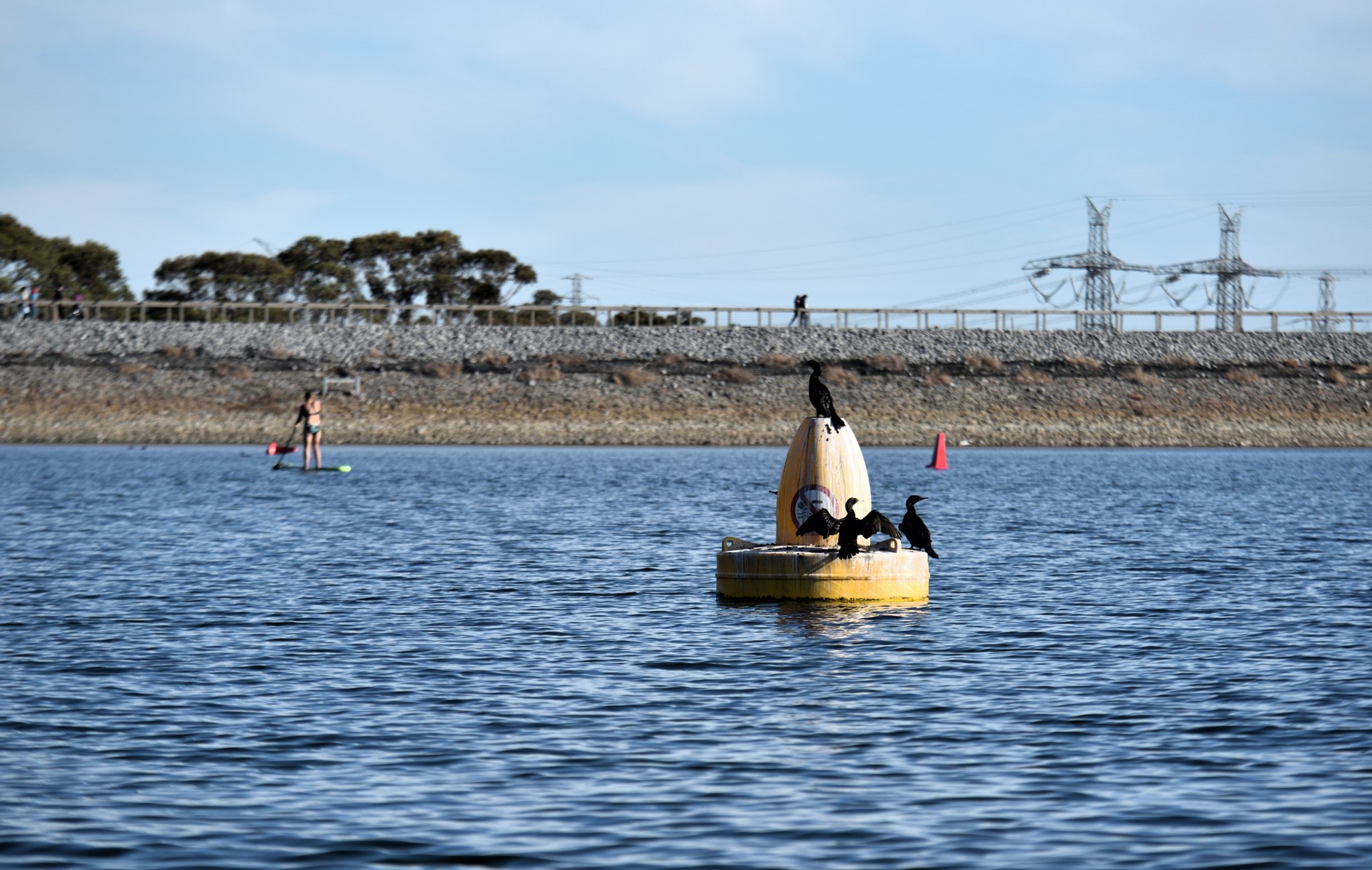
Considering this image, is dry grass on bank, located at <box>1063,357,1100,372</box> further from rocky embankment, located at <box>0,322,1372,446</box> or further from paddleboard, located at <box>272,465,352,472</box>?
paddleboard, located at <box>272,465,352,472</box>

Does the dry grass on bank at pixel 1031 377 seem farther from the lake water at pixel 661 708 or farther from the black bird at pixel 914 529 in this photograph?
the black bird at pixel 914 529

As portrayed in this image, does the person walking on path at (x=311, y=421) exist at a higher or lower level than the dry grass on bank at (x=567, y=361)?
lower

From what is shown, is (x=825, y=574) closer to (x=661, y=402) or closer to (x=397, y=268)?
(x=661, y=402)

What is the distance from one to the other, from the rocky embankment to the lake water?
56474mm

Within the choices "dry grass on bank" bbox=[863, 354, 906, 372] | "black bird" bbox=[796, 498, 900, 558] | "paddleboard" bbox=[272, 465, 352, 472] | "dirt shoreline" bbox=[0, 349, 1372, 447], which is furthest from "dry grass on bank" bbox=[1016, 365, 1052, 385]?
"black bird" bbox=[796, 498, 900, 558]

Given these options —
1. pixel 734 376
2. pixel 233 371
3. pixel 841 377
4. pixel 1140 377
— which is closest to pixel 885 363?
pixel 841 377

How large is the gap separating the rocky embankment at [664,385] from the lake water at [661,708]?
56474mm

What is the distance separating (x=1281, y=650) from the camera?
1612 centimetres

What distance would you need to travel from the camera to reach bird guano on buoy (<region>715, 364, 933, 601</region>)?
18.7m

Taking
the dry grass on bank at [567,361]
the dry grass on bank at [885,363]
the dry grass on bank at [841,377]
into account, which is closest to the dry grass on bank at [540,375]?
the dry grass on bank at [567,361]

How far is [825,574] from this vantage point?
61.1 feet

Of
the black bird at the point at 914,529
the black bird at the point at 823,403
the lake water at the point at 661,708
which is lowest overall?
the lake water at the point at 661,708

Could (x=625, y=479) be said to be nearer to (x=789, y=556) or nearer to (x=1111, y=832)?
(x=789, y=556)

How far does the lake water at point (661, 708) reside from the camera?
8969mm
